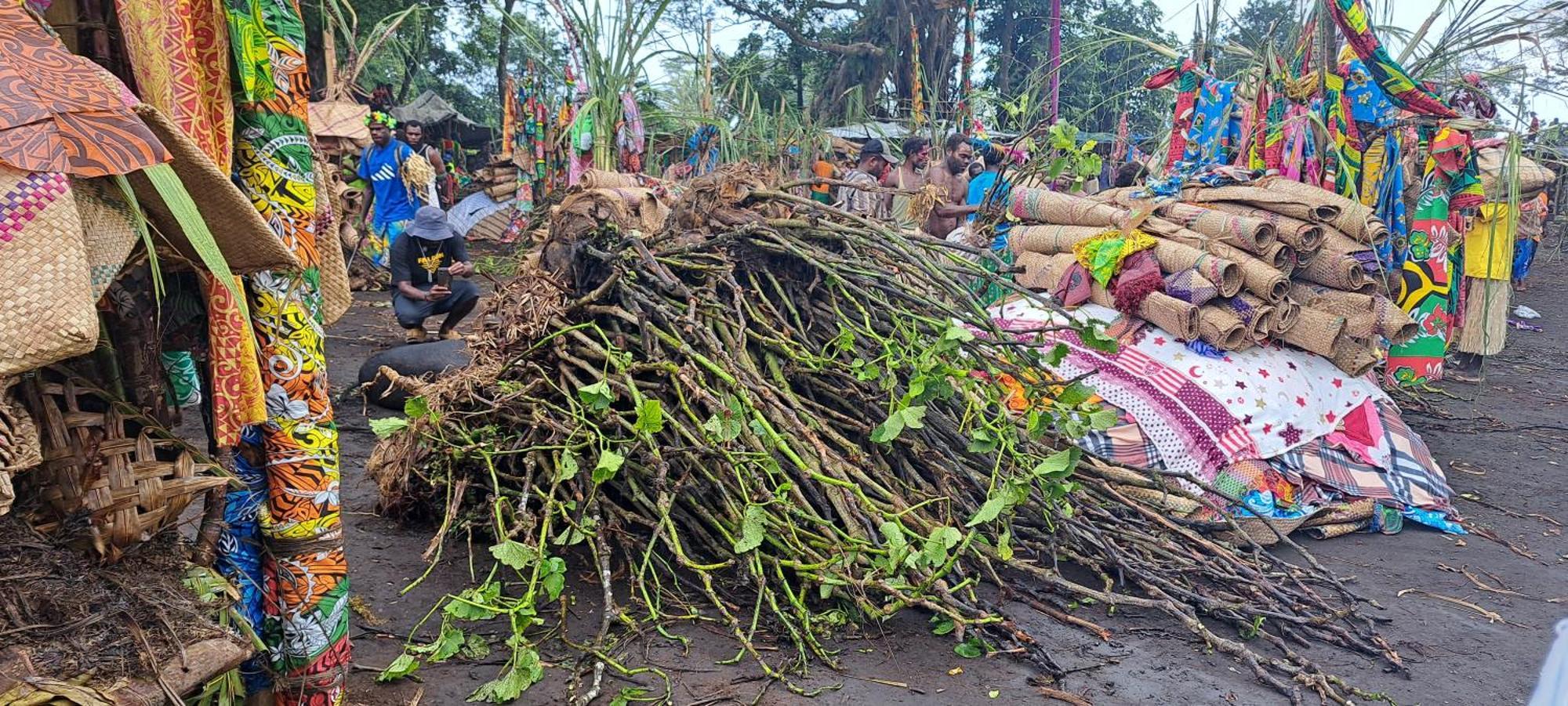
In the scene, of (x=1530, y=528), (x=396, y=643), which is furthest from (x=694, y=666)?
→ (x=1530, y=528)

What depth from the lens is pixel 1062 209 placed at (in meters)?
5.18

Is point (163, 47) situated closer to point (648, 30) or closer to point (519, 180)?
point (648, 30)

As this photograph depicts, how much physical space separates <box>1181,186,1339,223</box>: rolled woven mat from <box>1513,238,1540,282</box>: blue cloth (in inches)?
321

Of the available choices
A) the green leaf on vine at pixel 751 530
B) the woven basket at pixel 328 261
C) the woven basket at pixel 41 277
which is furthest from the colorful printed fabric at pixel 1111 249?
the woven basket at pixel 41 277

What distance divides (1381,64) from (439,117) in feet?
40.7

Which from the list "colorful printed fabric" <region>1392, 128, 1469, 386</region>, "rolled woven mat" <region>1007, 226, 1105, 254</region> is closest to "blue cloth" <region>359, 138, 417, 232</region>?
"rolled woven mat" <region>1007, 226, 1105, 254</region>

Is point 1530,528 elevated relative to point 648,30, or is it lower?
lower

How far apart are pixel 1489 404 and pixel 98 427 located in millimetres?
7366

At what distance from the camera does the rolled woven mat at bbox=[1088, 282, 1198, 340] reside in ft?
14.1

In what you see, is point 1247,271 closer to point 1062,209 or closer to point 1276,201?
point 1276,201

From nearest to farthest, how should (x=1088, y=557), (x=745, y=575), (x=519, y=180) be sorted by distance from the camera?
1. (x=745, y=575)
2. (x=1088, y=557)
3. (x=519, y=180)

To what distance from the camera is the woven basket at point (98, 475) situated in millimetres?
1510

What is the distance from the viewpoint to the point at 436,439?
321cm

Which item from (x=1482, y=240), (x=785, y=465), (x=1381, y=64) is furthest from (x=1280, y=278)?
(x=1482, y=240)
